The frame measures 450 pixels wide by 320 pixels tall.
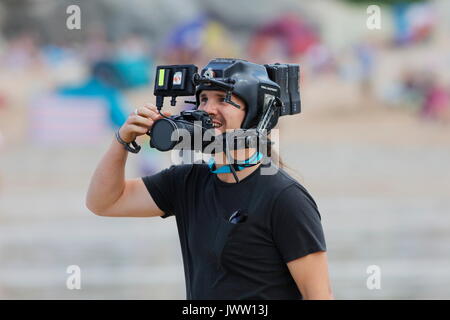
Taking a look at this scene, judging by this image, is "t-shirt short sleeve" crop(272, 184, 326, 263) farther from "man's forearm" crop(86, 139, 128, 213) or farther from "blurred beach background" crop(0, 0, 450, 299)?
"blurred beach background" crop(0, 0, 450, 299)

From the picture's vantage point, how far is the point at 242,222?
326 centimetres

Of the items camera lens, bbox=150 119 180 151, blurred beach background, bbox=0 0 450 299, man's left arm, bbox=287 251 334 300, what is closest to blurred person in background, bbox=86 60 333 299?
man's left arm, bbox=287 251 334 300

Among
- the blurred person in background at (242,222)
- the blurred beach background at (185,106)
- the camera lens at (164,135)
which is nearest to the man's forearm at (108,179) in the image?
the blurred person in background at (242,222)

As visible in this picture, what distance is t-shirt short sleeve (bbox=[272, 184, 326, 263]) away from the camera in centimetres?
318

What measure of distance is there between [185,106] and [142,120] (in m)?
7.03

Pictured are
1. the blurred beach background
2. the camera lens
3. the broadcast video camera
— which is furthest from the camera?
the blurred beach background

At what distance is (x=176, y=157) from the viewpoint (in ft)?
12.1

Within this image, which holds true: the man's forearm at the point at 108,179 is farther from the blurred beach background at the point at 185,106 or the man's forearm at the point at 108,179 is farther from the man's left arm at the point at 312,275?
the blurred beach background at the point at 185,106

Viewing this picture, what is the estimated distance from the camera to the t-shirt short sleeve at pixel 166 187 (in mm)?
3664

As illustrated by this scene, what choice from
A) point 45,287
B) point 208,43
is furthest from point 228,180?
point 208,43

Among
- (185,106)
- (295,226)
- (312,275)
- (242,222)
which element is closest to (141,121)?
(242,222)

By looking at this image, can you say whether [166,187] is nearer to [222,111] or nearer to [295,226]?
[222,111]

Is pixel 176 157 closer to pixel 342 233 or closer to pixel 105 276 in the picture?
pixel 105 276

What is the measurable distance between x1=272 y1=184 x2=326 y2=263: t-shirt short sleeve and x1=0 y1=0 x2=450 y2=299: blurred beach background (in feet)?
5.91
